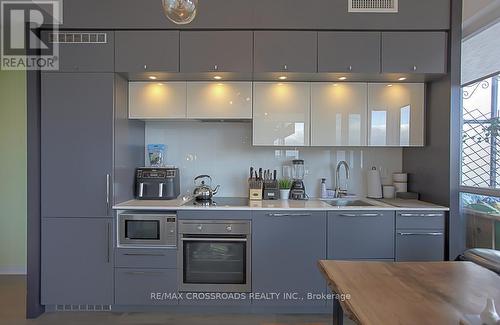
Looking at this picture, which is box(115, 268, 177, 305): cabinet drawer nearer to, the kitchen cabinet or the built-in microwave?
the built-in microwave

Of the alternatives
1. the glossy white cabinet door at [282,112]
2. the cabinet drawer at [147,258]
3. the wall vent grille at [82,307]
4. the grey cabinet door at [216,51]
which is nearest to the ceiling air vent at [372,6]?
the glossy white cabinet door at [282,112]

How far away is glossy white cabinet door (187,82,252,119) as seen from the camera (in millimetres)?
2967

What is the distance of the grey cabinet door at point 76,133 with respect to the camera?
2.70m

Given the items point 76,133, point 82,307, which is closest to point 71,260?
point 82,307

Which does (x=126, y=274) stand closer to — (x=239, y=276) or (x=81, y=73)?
(x=239, y=276)

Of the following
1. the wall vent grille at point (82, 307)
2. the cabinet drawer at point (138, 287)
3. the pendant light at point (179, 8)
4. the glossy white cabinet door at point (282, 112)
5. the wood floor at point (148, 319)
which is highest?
the pendant light at point (179, 8)

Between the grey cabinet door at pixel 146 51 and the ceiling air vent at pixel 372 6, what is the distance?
1548mm

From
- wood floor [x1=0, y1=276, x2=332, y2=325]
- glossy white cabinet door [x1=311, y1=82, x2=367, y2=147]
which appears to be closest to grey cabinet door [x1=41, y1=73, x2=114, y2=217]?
wood floor [x1=0, y1=276, x2=332, y2=325]

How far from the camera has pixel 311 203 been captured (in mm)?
2881

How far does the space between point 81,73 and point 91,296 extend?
1.92 meters

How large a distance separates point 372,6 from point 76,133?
2777 millimetres

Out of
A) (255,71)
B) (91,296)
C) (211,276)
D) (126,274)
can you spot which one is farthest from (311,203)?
(91,296)

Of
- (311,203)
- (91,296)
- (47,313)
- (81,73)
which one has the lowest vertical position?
(47,313)

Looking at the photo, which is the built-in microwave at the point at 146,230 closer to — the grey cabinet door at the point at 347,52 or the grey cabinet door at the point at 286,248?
the grey cabinet door at the point at 286,248
